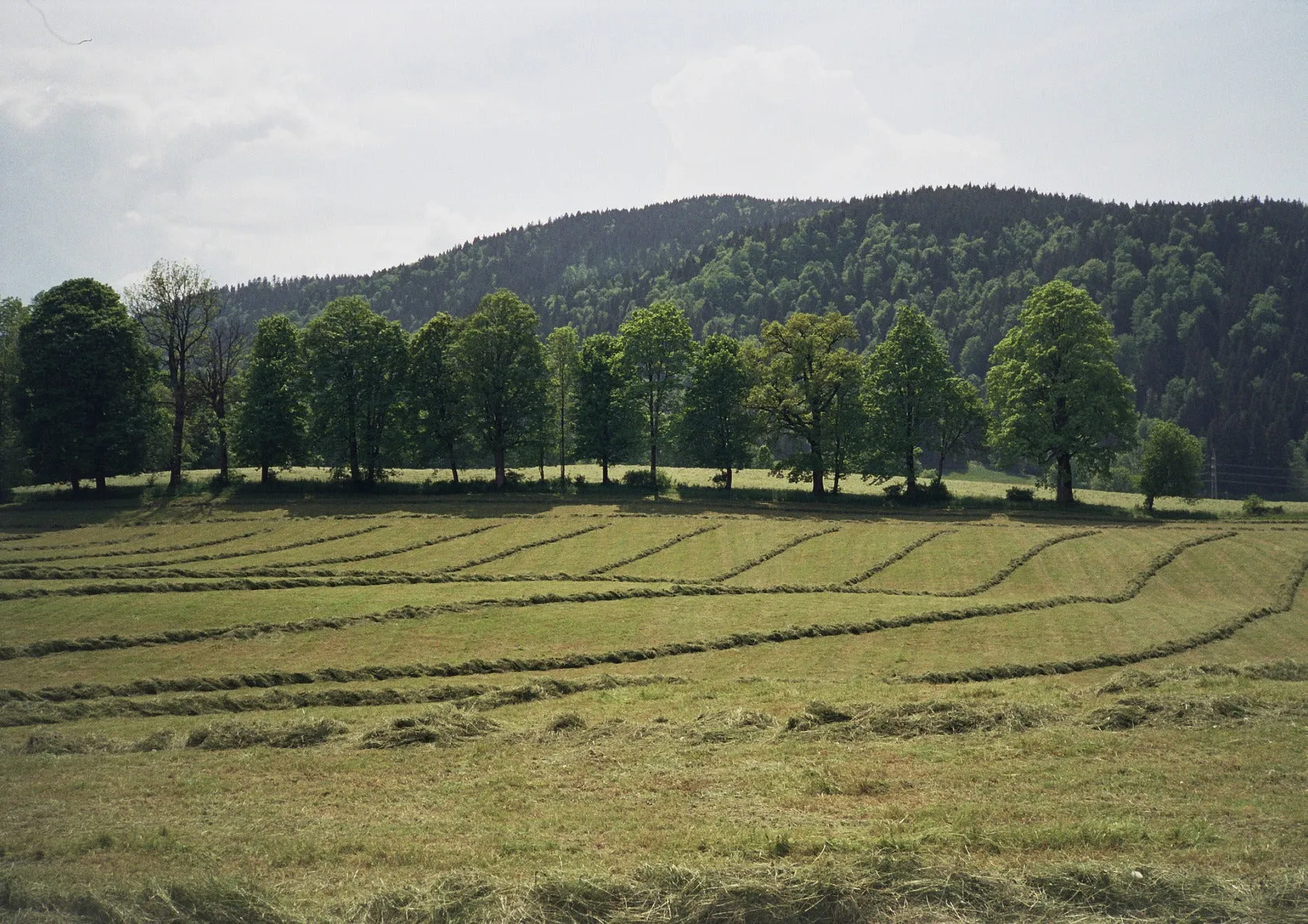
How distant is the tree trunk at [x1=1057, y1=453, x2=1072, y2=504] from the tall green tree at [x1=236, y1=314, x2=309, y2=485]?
67.2 metres

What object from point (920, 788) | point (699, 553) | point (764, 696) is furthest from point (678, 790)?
point (699, 553)

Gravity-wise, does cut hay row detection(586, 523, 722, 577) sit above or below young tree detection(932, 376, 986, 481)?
below

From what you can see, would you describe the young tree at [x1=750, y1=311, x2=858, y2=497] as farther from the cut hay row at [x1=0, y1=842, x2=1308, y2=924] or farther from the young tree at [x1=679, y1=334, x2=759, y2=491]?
the cut hay row at [x1=0, y1=842, x2=1308, y2=924]

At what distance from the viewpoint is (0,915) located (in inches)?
464

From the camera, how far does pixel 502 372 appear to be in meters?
84.2

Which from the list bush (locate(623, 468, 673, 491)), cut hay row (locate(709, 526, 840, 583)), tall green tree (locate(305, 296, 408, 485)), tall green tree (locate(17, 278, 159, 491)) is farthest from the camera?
bush (locate(623, 468, 673, 491))

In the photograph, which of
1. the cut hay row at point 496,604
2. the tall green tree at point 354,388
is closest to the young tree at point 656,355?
the tall green tree at point 354,388

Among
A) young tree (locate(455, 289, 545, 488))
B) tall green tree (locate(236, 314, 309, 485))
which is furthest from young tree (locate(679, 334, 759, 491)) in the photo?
tall green tree (locate(236, 314, 309, 485))

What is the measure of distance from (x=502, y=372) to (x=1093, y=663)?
6168 cm

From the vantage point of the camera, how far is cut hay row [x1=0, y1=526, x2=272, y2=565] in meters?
48.8

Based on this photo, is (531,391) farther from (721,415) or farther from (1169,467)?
(1169,467)

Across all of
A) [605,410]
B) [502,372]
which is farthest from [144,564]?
[605,410]

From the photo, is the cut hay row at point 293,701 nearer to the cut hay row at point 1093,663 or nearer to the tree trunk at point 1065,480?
the cut hay row at point 1093,663

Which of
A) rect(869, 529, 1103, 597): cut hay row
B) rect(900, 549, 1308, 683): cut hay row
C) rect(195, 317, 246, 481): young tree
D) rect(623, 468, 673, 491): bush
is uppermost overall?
rect(195, 317, 246, 481): young tree
